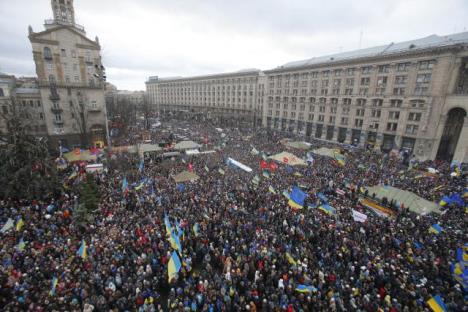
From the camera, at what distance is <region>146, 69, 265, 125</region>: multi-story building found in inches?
3150

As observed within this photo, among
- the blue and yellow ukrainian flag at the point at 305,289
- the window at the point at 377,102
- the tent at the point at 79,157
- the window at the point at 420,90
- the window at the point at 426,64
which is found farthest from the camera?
the window at the point at 377,102

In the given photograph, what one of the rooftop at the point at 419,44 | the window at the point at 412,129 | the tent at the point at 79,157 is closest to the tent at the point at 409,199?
the window at the point at 412,129

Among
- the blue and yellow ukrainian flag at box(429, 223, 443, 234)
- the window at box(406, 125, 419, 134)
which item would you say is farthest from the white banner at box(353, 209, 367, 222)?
the window at box(406, 125, 419, 134)

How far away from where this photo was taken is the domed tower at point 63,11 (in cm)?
3759

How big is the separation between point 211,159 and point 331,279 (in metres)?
22.4

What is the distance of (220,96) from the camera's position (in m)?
92.0

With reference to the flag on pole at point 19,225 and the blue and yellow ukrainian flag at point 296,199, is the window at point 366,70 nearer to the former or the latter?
the blue and yellow ukrainian flag at point 296,199

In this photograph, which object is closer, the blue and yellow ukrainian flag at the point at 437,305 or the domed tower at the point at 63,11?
the blue and yellow ukrainian flag at the point at 437,305

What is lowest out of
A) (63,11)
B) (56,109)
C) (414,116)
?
(56,109)

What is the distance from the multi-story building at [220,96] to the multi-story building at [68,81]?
49.6 meters

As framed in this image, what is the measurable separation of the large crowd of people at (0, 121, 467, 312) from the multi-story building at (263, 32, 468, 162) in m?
21.9

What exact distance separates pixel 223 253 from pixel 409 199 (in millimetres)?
15856

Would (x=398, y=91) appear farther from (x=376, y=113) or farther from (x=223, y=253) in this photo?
(x=223, y=253)

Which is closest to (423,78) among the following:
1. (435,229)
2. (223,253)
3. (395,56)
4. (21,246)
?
(395,56)
